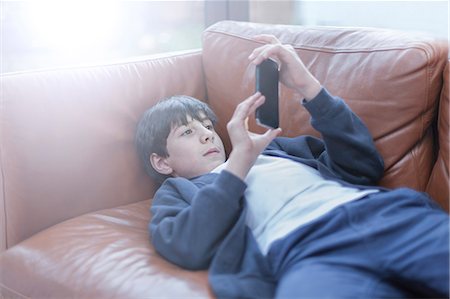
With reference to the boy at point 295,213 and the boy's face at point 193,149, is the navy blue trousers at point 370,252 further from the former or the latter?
the boy's face at point 193,149

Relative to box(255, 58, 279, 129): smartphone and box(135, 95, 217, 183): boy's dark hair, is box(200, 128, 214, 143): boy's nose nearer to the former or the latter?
box(135, 95, 217, 183): boy's dark hair

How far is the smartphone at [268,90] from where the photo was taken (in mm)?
1300

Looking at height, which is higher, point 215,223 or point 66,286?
point 215,223

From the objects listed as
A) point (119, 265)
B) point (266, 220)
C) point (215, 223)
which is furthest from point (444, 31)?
point (119, 265)

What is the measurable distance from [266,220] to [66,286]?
18.1 inches

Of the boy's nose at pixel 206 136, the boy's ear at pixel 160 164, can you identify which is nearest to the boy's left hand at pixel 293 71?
the boy's nose at pixel 206 136

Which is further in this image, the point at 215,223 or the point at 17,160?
the point at 17,160

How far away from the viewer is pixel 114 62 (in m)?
1.67

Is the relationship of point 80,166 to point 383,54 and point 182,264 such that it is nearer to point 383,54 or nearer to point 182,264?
point 182,264

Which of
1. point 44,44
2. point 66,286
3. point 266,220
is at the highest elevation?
point 44,44

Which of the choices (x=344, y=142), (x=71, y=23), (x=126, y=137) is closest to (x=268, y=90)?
(x=344, y=142)

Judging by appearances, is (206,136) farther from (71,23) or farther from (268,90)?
(71,23)

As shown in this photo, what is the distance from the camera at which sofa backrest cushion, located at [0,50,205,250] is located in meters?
1.45

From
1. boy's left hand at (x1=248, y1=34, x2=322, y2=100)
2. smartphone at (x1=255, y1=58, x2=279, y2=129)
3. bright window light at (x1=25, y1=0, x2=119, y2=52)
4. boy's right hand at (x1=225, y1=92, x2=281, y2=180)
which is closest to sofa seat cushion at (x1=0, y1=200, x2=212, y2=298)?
boy's right hand at (x1=225, y1=92, x2=281, y2=180)
